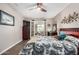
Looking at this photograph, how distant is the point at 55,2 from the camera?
1.79 m

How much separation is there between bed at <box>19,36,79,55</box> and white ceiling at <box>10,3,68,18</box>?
46cm

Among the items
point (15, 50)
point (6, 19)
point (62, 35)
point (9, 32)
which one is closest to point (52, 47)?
point (62, 35)

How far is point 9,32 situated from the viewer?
1826 millimetres

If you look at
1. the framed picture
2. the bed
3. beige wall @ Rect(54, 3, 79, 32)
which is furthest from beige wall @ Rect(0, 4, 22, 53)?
beige wall @ Rect(54, 3, 79, 32)

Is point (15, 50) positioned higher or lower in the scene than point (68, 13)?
lower

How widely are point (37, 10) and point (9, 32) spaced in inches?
24.2

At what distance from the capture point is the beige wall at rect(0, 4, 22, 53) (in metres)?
1.75

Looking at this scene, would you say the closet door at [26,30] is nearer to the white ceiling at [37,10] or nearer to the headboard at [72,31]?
the white ceiling at [37,10]

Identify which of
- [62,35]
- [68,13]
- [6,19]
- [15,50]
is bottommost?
[15,50]

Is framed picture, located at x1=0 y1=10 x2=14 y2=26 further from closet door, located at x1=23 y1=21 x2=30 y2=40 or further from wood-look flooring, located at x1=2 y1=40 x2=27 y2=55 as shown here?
wood-look flooring, located at x1=2 y1=40 x2=27 y2=55

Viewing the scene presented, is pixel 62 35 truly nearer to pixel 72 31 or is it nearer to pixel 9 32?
pixel 72 31

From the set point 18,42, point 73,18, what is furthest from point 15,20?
point 73,18

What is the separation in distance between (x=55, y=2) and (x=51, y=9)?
0.44ft
